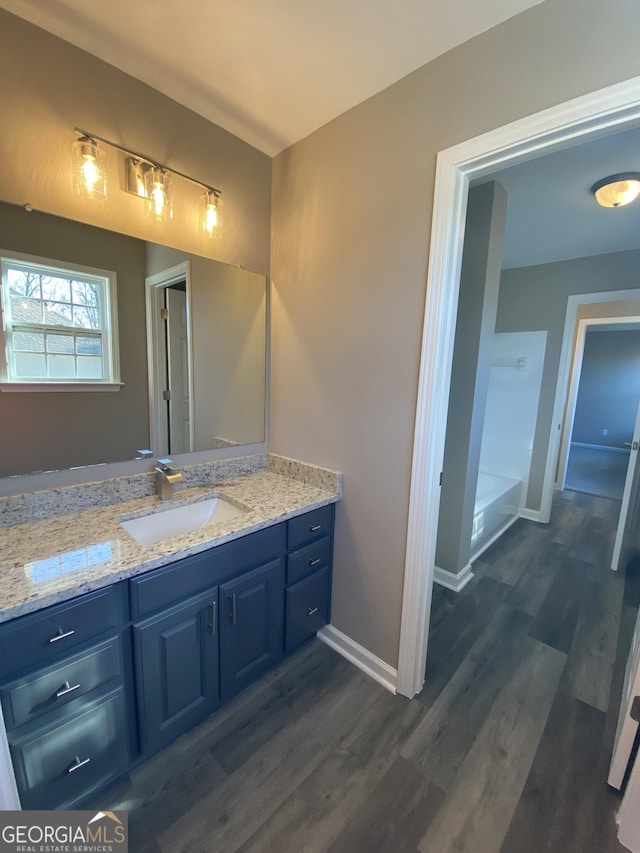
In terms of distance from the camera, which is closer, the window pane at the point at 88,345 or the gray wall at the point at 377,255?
the gray wall at the point at 377,255

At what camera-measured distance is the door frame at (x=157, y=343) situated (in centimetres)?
159

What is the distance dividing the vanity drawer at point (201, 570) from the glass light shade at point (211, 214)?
4.79 feet

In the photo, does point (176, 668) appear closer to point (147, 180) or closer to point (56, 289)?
point (56, 289)

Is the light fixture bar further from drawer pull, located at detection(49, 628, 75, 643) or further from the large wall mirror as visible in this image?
drawer pull, located at detection(49, 628, 75, 643)

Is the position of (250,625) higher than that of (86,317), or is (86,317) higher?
(86,317)

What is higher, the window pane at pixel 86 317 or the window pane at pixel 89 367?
the window pane at pixel 86 317

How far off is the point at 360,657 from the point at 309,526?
0.74 m

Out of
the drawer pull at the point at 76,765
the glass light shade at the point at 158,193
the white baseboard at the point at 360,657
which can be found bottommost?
the white baseboard at the point at 360,657

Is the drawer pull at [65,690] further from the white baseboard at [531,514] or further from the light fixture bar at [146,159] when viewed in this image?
the white baseboard at [531,514]

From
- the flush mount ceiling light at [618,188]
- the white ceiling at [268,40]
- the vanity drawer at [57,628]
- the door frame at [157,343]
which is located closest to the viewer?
the vanity drawer at [57,628]

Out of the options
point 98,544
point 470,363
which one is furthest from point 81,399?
point 470,363

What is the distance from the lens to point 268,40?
1.25 meters

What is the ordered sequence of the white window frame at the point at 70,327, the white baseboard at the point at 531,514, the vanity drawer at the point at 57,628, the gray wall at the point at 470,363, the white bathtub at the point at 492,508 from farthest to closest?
the white baseboard at the point at 531,514 < the white bathtub at the point at 492,508 < the gray wall at the point at 470,363 < the white window frame at the point at 70,327 < the vanity drawer at the point at 57,628

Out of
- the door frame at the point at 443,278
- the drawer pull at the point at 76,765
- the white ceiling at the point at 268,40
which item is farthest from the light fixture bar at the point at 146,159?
the drawer pull at the point at 76,765
